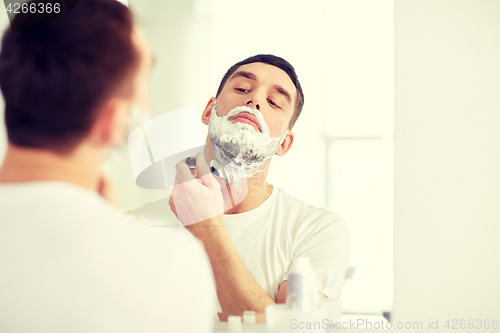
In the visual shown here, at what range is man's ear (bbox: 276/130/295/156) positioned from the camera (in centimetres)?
100

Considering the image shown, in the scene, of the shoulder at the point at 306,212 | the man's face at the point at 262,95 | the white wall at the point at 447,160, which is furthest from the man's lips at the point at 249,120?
the white wall at the point at 447,160

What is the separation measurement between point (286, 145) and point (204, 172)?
0.77 ft

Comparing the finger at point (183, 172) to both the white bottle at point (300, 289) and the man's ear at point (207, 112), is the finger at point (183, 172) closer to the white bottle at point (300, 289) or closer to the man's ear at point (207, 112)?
the man's ear at point (207, 112)

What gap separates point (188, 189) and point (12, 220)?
55cm

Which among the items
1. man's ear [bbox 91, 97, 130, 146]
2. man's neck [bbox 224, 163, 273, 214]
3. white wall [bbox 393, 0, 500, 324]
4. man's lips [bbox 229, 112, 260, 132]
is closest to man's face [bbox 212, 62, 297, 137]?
man's lips [bbox 229, 112, 260, 132]

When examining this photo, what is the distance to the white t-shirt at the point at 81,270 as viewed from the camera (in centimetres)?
40

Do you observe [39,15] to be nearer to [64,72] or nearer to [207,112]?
[64,72]

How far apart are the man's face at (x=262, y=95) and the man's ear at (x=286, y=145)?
0.02 meters

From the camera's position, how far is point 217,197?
96cm

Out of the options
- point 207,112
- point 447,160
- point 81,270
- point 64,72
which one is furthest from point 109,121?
point 447,160

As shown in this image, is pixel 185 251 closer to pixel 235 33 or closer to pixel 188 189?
pixel 188 189

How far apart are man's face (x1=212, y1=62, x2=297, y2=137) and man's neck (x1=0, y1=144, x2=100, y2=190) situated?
1.86ft

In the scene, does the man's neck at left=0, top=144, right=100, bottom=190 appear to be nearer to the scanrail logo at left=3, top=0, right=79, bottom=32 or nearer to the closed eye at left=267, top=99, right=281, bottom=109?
the scanrail logo at left=3, top=0, right=79, bottom=32

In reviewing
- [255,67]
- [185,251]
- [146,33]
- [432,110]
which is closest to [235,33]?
[255,67]
